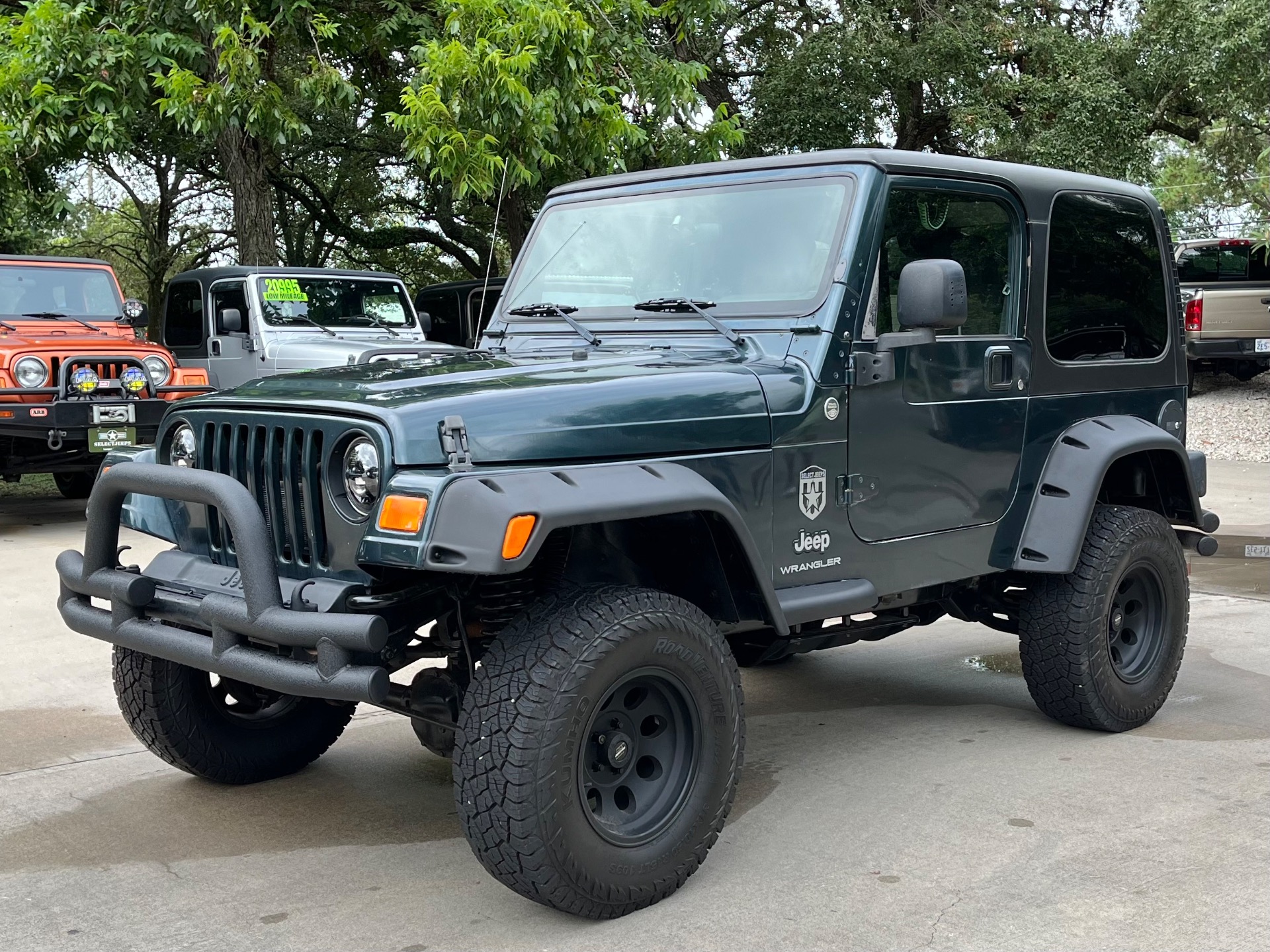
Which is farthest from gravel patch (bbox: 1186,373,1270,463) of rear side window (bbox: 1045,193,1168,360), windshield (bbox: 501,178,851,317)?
windshield (bbox: 501,178,851,317)

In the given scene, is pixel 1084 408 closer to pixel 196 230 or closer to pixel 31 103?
pixel 31 103

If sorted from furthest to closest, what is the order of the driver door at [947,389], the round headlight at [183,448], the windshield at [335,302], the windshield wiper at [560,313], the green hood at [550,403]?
the windshield at [335,302]
the windshield wiper at [560,313]
the driver door at [947,389]
the round headlight at [183,448]
the green hood at [550,403]

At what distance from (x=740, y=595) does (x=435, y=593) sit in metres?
0.89

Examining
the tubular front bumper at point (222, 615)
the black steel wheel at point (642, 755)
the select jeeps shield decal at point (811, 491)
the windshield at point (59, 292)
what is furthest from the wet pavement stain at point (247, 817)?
the windshield at point (59, 292)

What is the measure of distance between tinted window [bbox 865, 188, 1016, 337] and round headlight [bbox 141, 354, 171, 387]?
24.8 ft

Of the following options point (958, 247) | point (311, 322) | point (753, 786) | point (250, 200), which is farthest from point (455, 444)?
point (250, 200)

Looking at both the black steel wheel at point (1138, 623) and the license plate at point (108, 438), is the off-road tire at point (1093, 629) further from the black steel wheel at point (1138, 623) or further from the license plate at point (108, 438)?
the license plate at point (108, 438)

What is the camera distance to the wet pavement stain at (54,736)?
491cm

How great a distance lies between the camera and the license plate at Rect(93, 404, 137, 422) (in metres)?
10.0

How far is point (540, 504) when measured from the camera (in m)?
3.19

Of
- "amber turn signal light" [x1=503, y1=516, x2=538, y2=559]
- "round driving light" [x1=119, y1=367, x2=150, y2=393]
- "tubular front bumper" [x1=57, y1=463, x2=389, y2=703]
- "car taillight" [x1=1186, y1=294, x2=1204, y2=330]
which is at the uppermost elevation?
"car taillight" [x1=1186, y1=294, x2=1204, y2=330]

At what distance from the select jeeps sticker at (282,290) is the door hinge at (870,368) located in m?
9.49

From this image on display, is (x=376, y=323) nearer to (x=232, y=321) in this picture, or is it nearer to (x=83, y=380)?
(x=232, y=321)

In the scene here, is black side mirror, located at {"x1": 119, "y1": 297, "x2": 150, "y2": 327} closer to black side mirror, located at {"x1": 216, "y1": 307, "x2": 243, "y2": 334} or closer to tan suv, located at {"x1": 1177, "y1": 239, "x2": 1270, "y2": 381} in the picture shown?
black side mirror, located at {"x1": 216, "y1": 307, "x2": 243, "y2": 334}
